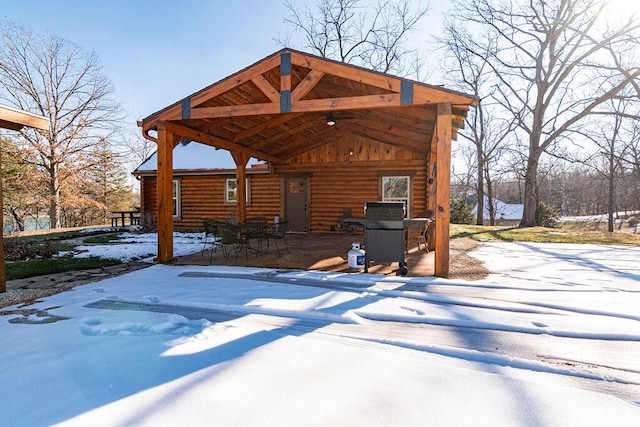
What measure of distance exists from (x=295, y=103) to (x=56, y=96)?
19.6 m

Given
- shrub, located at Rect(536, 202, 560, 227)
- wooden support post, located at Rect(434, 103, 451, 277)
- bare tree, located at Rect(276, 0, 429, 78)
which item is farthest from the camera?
bare tree, located at Rect(276, 0, 429, 78)

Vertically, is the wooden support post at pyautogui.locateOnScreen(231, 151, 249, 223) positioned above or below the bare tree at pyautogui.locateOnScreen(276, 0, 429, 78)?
below

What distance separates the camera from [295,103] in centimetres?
502

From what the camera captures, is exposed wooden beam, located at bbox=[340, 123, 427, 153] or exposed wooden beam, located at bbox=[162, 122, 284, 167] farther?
exposed wooden beam, located at bbox=[340, 123, 427, 153]

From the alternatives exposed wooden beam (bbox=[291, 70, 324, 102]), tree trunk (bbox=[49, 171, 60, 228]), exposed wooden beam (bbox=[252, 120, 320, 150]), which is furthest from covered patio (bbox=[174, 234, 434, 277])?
tree trunk (bbox=[49, 171, 60, 228])

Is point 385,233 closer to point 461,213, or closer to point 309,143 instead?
point 309,143

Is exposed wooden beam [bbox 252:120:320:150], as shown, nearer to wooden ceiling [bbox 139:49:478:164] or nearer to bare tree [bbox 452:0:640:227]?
wooden ceiling [bbox 139:49:478:164]

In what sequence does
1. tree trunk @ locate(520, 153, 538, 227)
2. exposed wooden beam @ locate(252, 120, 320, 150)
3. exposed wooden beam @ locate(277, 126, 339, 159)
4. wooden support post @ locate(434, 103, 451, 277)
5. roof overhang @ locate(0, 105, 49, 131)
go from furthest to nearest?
tree trunk @ locate(520, 153, 538, 227), exposed wooden beam @ locate(277, 126, 339, 159), exposed wooden beam @ locate(252, 120, 320, 150), wooden support post @ locate(434, 103, 451, 277), roof overhang @ locate(0, 105, 49, 131)

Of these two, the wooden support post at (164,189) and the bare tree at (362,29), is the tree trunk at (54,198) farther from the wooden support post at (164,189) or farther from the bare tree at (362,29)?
the wooden support post at (164,189)

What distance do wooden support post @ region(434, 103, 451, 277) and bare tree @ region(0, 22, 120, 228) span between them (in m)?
19.3

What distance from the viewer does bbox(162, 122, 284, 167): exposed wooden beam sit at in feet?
→ 19.2

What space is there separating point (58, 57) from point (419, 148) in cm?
2040

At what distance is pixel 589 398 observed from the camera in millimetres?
1783

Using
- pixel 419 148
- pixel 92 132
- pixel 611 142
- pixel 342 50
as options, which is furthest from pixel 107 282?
pixel 611 142
